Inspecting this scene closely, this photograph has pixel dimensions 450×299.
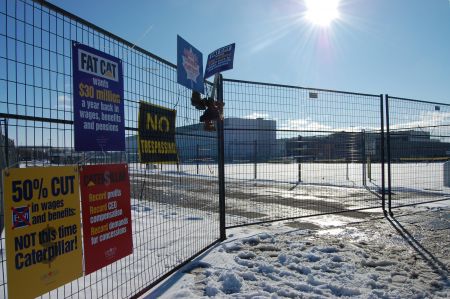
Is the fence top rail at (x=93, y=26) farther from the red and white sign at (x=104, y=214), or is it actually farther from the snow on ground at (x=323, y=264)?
the snow on ground at (x=323, y=264)

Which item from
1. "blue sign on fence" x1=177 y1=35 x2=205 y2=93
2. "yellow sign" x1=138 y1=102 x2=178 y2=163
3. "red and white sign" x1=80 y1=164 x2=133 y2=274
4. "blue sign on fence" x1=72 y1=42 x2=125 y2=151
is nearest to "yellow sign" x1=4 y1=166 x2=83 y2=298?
"red and white sign" x1=80 y1=164 x2=133 y2=274

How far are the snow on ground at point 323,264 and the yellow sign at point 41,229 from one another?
1389 mm

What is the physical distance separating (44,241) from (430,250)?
565 centimetres

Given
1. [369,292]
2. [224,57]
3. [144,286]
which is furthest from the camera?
[224,57]

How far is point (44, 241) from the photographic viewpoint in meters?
3.15

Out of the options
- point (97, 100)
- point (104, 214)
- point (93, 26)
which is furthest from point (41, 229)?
point (93, 26)

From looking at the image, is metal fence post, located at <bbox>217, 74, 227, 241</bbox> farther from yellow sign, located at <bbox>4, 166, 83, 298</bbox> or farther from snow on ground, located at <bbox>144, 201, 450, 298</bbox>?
yellow sign, located at <bbox>4, 166, 83, 298</bbox>

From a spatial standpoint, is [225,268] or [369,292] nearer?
[369,292]

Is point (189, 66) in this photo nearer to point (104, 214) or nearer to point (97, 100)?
point (97, 100)

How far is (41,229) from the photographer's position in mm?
3113

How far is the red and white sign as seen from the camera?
12.0ft

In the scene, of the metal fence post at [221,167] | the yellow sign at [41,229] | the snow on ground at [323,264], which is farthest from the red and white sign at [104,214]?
the metal fence post at [221,167]

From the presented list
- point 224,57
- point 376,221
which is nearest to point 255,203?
point 376,221

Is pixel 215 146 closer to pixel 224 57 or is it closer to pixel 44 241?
pixel 224 57
